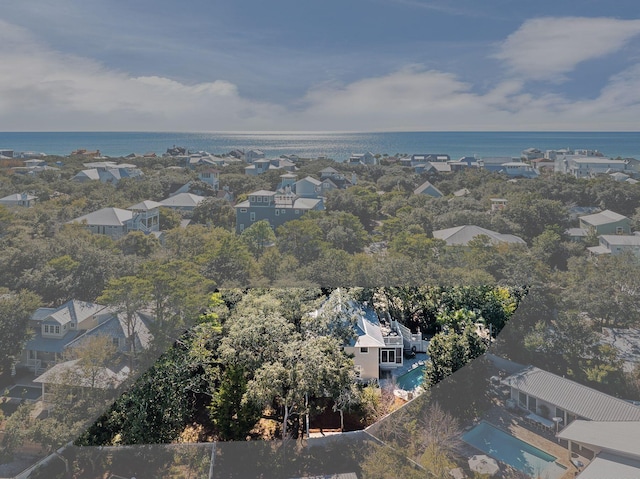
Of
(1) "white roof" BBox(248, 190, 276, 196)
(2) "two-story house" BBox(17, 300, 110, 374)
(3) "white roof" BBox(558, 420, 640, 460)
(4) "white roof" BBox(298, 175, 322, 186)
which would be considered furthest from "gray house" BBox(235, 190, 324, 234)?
(3) "white roof" BBox(558, 420, 640, 460)

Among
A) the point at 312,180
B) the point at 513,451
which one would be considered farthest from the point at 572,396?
the point at 312,180

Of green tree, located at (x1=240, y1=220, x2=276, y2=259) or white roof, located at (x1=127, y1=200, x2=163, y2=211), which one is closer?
white roof, located at (x1=127, y1=200, x2=163, y2=211)

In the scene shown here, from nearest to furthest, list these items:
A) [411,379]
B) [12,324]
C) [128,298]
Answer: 1. [12,324]
2. [128,298]
3. [411,379]

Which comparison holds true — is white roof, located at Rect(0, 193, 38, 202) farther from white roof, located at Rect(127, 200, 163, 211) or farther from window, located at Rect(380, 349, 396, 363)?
window, located at Rect(380, 349, 396, 363)

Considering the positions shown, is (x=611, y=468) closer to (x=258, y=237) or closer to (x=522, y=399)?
(x=522, y=399)

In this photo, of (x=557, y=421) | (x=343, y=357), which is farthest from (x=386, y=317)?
(x=557, y=421)

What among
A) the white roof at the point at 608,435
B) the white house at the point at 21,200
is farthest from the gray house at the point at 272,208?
the white roof at the point at 608,435

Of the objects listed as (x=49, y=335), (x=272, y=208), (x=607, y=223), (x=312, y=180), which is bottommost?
(x=49, y=335)
